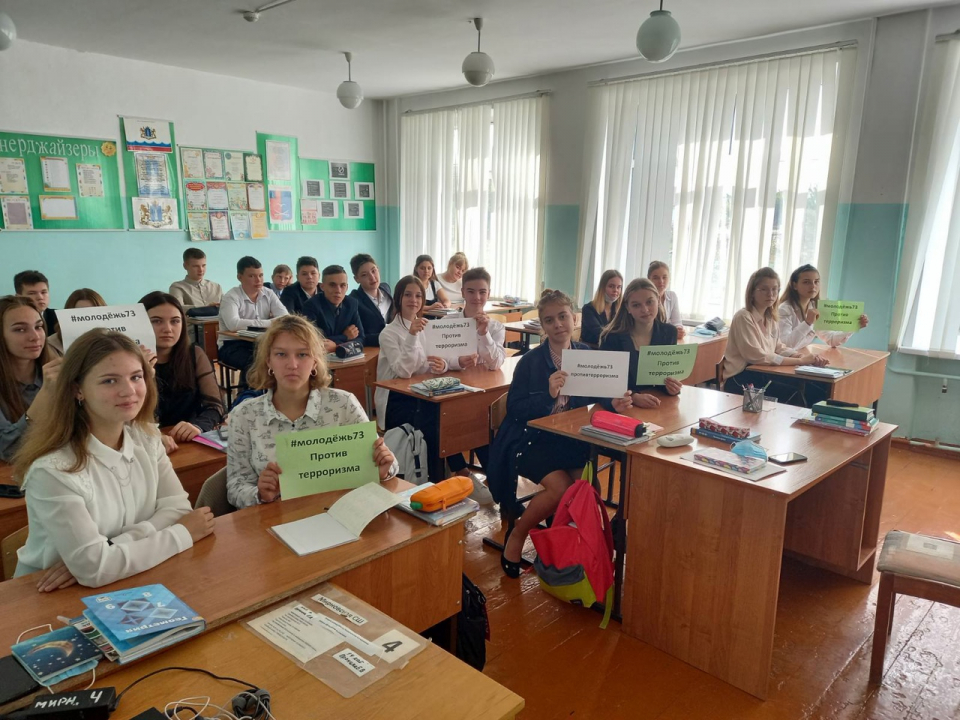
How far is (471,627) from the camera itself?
6.31ft

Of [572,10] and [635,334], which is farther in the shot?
[572,10]

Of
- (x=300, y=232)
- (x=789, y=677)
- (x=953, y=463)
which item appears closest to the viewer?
(x=789, y=677)

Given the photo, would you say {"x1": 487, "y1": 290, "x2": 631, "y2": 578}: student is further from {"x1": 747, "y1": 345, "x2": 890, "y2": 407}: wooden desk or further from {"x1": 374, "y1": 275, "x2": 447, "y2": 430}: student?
{"x1": 747, "y1": 345, "x2": 890, "y2": 407}: wooden desk

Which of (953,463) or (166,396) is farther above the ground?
(166,396)

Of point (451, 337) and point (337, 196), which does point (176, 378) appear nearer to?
point (451, 337)

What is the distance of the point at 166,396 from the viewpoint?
2.84m

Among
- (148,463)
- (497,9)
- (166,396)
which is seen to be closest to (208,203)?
(497,9)

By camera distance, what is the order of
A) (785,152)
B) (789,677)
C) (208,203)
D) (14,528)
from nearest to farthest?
(14,528)
(789,677)
(785,152)
(208,203)

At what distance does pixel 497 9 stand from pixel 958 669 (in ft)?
15.0

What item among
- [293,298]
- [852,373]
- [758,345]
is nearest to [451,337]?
[758,345]

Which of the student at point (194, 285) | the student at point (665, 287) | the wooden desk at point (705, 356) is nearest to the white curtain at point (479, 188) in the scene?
the student at point (665, 287)

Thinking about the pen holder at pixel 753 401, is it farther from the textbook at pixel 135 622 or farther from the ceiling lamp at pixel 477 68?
the ceiling lamp at pixel 477 68

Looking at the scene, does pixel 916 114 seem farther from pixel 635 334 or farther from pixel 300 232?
pixel 300 232

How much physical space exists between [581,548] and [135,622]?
174cm
